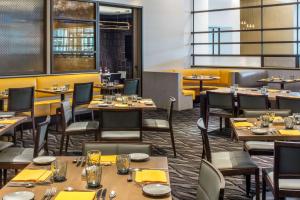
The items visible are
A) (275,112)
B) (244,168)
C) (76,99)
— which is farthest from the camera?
(76,99)

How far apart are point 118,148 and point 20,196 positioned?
1.12 metres

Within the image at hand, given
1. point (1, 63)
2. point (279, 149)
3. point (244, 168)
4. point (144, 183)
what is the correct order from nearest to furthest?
point (144, 183), point (279, 149), point (244, 168), point (1, 63)

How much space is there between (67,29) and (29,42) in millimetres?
1169

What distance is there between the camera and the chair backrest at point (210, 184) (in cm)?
205

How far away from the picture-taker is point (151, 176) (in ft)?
8.23

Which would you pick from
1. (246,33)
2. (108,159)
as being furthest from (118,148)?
(246,33)

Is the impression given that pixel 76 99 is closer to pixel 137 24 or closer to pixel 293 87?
pixel 137 24

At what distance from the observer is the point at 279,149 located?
2891 mm

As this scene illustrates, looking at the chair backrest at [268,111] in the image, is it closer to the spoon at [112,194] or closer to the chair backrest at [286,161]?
the chair backrest at [286,161]

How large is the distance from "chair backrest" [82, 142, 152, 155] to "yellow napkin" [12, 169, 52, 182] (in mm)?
533

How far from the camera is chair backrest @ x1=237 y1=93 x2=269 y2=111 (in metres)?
6.20

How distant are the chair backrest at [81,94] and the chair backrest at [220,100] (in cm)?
236

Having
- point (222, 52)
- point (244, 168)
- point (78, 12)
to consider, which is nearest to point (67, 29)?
point (78, 12)

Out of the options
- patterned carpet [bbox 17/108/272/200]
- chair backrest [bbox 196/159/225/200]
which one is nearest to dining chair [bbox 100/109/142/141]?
patterned carpet [bbox 17/108/272/200]
